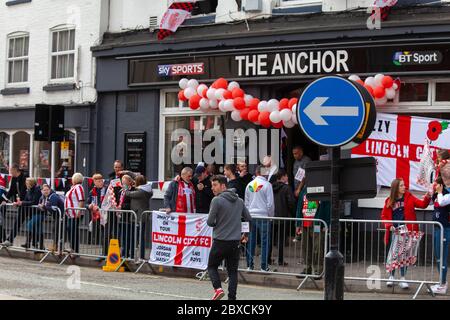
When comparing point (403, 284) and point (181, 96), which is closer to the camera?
point (403, 284)

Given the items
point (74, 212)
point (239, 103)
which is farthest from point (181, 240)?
point (239, 103)

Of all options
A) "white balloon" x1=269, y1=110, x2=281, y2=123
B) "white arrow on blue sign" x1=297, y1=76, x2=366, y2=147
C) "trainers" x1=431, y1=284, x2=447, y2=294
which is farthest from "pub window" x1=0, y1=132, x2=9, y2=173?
"white arrow on blue sign" x1=297, y1=76, x2=366, y2=147

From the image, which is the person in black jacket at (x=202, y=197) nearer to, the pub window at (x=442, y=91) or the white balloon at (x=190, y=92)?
the white balloon at (x=190, y=92)

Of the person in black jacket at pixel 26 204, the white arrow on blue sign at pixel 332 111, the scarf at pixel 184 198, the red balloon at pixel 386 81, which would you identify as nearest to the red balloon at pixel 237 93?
the scarf at pixel 184 198

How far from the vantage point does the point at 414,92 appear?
17.0 meters

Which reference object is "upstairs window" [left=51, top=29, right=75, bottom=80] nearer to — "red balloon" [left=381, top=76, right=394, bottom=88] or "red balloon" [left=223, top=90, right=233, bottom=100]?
"red balloon" [left=223, top=90, right=233, bottom=100]

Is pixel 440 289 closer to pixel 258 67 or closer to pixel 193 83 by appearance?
pixel 258 67

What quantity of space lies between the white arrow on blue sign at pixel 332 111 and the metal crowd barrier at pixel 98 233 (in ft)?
24.9

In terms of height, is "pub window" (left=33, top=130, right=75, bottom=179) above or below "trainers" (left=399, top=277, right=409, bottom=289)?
above

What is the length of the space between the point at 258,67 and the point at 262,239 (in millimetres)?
4904

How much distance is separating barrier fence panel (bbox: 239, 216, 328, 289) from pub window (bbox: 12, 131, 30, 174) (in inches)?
408

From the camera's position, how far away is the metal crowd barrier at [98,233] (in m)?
16.4

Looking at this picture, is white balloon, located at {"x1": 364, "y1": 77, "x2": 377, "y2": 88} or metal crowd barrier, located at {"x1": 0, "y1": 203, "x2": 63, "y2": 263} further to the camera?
metal crowd barrier, located at {"x1": 0, "y1": 203, "x2": 63, "y2": 263}

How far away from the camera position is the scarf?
16500mm
